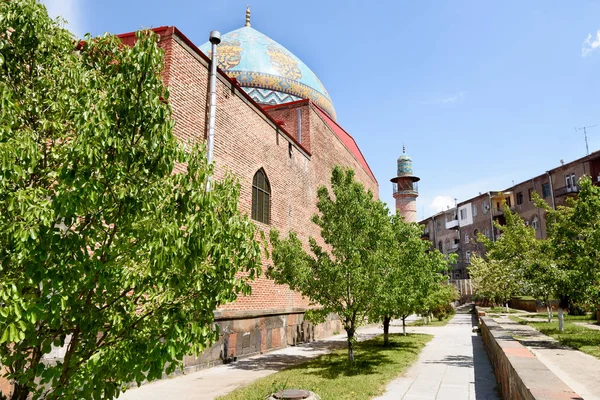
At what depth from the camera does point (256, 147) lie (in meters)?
14.0

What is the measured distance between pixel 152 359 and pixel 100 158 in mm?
1578

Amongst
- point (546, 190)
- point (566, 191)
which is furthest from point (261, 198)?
point (546, 190)

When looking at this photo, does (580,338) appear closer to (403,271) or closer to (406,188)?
(403,271)

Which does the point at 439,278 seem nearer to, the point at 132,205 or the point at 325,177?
the point at 325,177

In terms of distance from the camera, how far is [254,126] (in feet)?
45.9

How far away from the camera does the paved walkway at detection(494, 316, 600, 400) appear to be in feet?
23.8

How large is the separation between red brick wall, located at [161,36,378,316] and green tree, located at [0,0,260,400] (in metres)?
6.41

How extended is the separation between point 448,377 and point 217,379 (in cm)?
502

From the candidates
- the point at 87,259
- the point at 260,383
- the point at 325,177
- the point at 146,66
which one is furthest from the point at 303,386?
the point at 325,177

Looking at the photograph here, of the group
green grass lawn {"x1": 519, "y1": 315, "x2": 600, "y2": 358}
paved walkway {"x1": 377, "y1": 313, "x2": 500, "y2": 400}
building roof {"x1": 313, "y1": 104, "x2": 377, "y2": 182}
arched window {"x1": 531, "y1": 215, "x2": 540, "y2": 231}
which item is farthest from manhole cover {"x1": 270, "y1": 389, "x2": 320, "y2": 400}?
arched window {"x1": 531, "y1": 215, "x2": 540, "y2": 231}

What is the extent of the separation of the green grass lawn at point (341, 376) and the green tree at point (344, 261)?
83cm

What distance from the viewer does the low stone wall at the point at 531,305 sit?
31188 millimetres

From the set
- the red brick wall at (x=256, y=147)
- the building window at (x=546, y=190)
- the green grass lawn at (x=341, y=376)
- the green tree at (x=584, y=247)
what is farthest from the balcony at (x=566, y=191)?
the green grass lawn at (x=341, y=376)

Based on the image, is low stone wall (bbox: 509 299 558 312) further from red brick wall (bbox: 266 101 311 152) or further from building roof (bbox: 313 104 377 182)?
red brick wall (bbox: 266 101 311 152)
